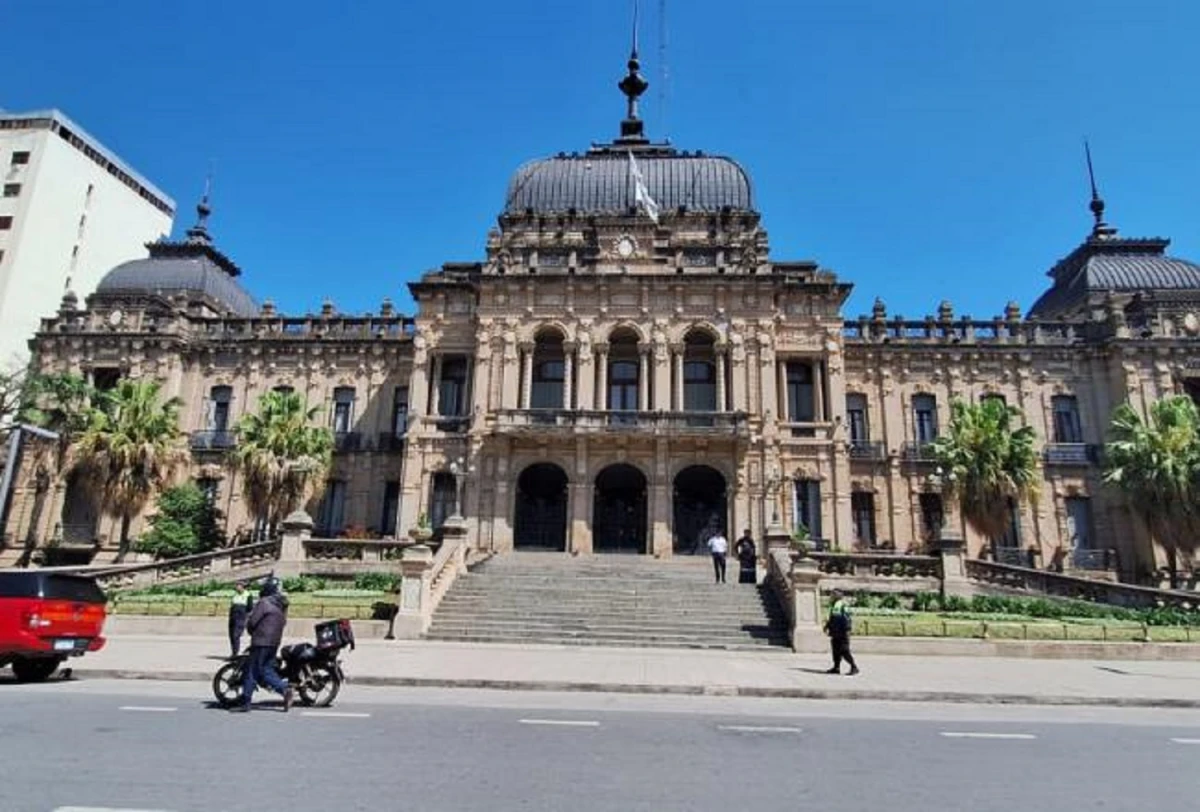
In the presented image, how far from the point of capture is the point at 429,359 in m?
35.4

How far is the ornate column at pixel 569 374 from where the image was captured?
3322 centimetres

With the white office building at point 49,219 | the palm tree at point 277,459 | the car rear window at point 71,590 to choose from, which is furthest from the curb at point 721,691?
the white office building at point 49,219

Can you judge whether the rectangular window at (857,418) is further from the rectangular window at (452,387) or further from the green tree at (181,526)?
the green tree at (181,526)

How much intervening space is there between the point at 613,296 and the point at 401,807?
29.9 metres

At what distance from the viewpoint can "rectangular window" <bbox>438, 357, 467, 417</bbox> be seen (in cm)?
3591

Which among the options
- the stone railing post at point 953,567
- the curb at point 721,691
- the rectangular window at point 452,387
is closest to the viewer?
the curb at point 721,691

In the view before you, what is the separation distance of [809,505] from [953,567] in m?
8.39

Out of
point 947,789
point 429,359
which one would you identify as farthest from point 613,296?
point 947,789

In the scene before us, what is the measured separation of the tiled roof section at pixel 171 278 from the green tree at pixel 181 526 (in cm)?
1382

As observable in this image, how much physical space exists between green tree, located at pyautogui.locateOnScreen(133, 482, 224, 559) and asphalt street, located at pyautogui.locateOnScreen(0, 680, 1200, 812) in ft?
71.3

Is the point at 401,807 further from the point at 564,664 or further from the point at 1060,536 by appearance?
the point at 1060,536

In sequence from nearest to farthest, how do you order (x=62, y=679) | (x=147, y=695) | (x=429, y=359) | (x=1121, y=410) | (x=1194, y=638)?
1. (x=147, y=695)
2. (x=62, y=679)
3. (x=1194, y=638)
4. (x=1121, y=410)
5. (x=429, y=359)

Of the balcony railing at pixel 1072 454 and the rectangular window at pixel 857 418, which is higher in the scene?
the rectangular window at pixel 857 418

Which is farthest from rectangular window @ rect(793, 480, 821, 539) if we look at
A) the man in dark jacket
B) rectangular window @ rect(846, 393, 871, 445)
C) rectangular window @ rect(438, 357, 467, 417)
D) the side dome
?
the side dome
